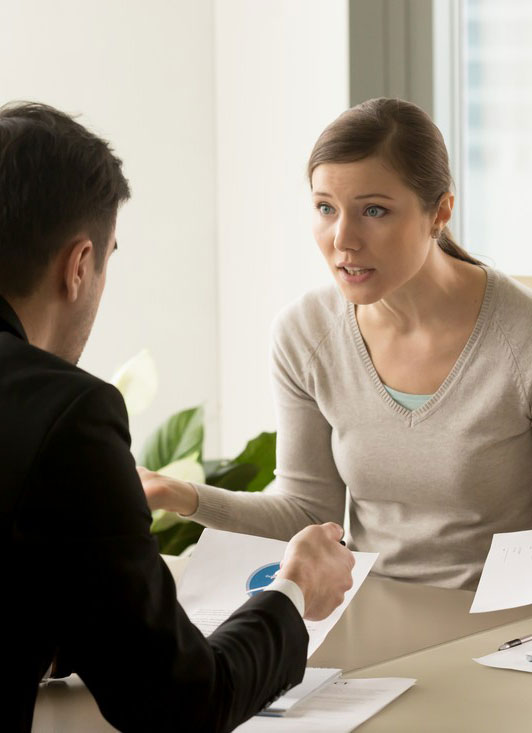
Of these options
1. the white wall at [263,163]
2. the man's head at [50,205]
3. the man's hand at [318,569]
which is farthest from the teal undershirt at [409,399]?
the white wall at [263,163]

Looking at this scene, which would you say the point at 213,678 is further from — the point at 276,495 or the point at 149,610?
the point at 276,495

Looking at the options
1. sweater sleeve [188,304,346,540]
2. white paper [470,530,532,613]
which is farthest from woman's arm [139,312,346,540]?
white paper [470,530,532,613]

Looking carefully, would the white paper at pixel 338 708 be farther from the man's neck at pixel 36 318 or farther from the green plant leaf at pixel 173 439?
the green plant leaf at pixel 173 439

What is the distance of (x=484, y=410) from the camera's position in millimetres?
1756

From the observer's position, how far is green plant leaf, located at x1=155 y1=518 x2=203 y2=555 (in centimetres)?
262

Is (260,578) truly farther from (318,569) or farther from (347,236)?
(347,236)

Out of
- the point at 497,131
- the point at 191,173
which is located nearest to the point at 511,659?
the point at 497,131

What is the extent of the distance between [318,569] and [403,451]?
692 mm

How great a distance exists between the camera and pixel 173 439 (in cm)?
277

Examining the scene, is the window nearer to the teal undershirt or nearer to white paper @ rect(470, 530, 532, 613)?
the teal undershirt

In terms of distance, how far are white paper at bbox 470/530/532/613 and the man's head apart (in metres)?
0.62

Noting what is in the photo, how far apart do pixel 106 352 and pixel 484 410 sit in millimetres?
1843

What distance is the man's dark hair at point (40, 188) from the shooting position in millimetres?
969

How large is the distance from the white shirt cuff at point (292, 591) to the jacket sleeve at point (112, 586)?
132 millimetres
